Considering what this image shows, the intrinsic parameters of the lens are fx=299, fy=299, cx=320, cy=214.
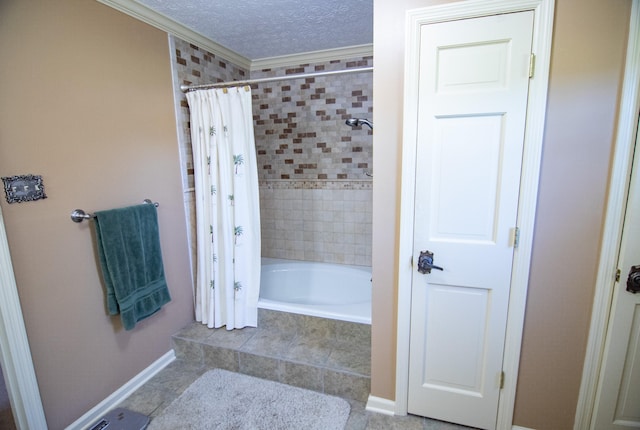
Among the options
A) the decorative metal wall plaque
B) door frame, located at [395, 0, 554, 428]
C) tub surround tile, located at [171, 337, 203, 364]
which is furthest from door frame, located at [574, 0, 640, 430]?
the decorative metal wall plaque

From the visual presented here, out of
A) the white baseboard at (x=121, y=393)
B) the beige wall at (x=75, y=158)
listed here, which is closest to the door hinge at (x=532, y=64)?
the beige wall at (x=75, y=158)

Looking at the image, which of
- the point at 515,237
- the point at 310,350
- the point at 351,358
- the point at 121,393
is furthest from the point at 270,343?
the point at 515,237

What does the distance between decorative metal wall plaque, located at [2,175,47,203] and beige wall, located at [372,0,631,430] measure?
162 cm

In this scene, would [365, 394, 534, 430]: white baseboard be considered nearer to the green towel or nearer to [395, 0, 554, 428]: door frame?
[395, 0, 554, 428]: door frame

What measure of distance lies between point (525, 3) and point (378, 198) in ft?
3.20

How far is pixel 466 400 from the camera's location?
1.55 metres

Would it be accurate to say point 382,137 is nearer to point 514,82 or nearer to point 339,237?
point 514,82

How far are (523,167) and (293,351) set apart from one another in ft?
5.52

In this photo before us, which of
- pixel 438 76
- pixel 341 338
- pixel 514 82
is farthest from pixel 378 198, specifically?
pixel 341 338

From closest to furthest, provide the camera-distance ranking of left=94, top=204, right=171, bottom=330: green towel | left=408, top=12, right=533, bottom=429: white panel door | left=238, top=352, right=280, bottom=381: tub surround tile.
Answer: left=408, top=12, right=533, bottom=429: white panel door → left=94, top=204, right=171, bottom=330: green towel → left=238, top=352, right=280, bottom=381: tub surround tile

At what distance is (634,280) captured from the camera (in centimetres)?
122

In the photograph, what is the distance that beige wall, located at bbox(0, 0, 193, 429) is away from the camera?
4.45ft

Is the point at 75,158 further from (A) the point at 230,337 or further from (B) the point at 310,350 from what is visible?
(B) the point at 310,350

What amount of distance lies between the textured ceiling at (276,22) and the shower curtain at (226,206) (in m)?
0.47
